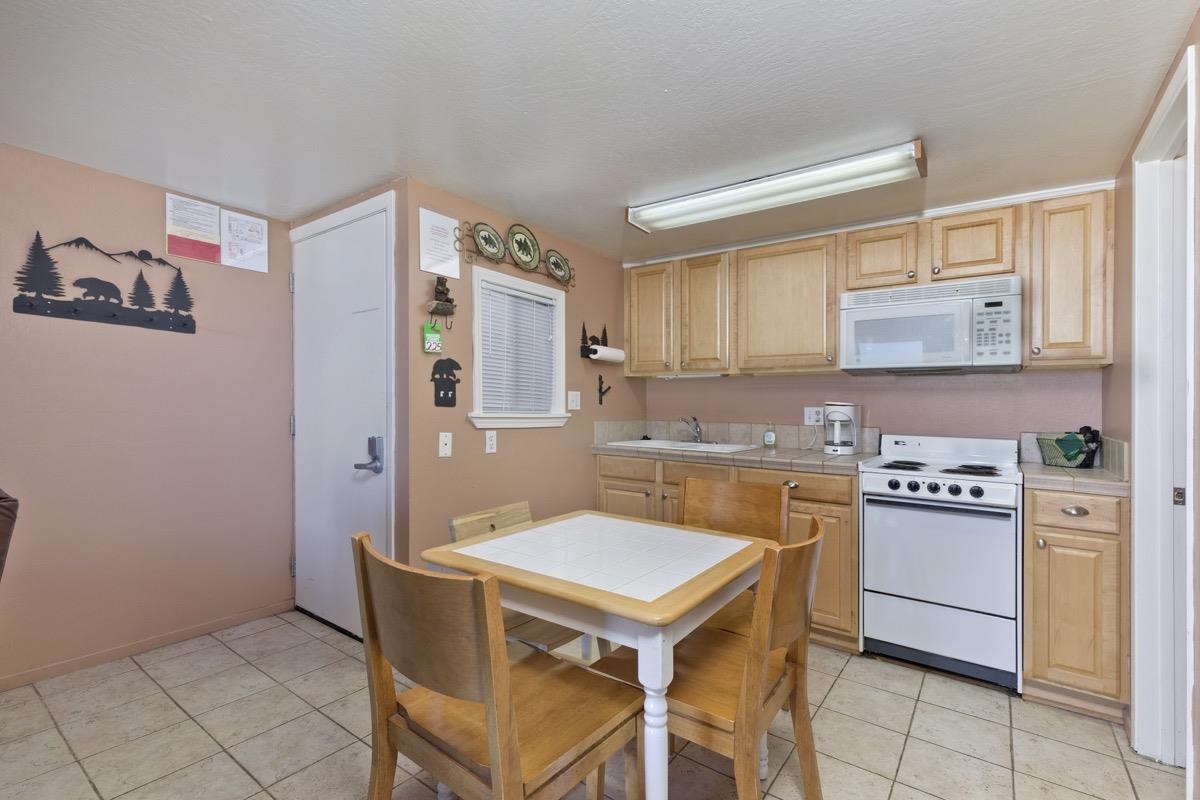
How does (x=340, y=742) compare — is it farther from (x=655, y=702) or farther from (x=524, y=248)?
(x=524, y=248)

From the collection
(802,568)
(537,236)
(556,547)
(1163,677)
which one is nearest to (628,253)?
(537,236)

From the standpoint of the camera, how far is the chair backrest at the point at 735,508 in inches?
80.2

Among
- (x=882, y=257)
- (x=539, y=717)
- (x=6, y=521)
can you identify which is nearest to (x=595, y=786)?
(x=539, y=717)

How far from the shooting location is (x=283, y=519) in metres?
3.06

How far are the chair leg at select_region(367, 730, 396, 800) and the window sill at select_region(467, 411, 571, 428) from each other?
5.37ft

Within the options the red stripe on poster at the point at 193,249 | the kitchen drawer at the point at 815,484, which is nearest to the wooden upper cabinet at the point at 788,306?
the kitchen drawer at the point at 815,484

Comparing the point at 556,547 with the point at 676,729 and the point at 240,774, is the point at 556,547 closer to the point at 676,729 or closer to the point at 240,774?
the point at 676,729

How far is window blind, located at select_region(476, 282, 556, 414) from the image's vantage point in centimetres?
284

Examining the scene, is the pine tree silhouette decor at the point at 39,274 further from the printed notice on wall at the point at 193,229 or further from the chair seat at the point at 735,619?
the chair seat at the point at 735,619

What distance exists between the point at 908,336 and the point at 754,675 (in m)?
2.15

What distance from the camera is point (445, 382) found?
2.61m

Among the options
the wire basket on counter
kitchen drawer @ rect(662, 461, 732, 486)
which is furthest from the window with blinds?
the wire basket on counter

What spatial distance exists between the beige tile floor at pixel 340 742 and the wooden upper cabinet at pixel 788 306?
1639mm

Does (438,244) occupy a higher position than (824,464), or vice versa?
(438,244)
